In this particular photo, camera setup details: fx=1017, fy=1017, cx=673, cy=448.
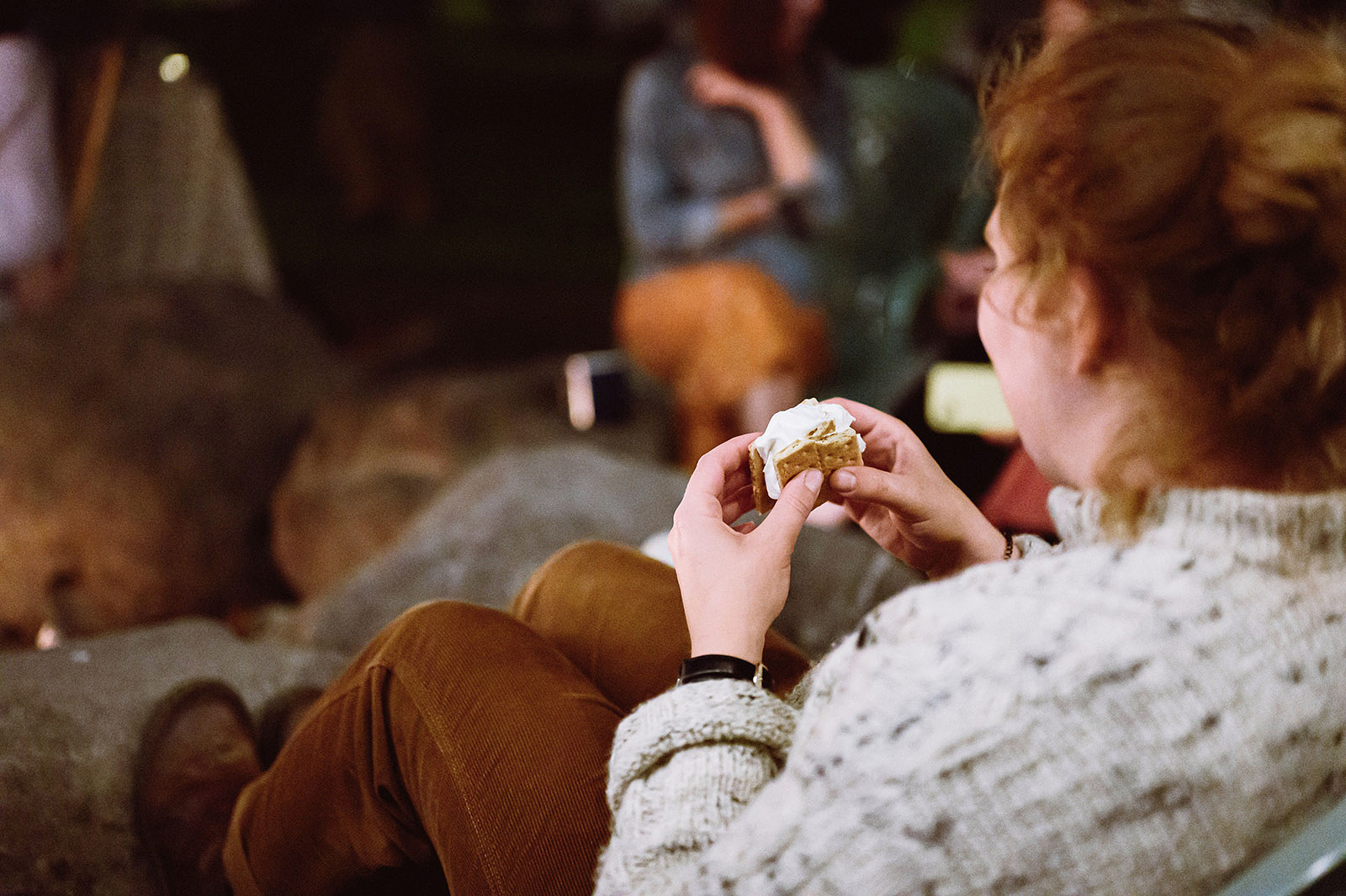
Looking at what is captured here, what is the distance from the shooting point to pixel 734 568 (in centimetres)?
85

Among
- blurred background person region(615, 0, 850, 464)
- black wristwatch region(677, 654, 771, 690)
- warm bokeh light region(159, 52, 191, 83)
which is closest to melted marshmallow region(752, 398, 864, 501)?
black wristwatch region(677, 654, 771, 690)

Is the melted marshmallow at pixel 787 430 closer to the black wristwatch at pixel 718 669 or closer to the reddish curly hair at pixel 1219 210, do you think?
→ the black wristwatch at pixel 718 669

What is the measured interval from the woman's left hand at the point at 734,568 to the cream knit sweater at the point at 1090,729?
0.14m

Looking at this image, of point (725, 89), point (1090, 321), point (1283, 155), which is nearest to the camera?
point (1283, 155)

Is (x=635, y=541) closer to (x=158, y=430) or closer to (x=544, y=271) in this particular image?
(x=158, y=430)

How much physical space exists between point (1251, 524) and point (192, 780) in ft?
4.15

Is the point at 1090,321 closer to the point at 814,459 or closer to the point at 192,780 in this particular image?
the point at 814,459

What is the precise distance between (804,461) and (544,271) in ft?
15.8

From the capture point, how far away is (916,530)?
1.03m

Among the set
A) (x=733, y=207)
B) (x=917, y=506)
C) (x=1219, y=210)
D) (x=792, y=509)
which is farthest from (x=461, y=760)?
(x=733, y=207)

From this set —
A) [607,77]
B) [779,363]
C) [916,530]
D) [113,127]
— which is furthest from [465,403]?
[607,77]

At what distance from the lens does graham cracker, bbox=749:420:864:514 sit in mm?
926

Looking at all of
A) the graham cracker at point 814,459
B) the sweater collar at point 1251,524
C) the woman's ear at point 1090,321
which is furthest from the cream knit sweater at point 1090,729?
the graham cracker at point 814,459

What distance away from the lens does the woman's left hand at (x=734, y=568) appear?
839mm
